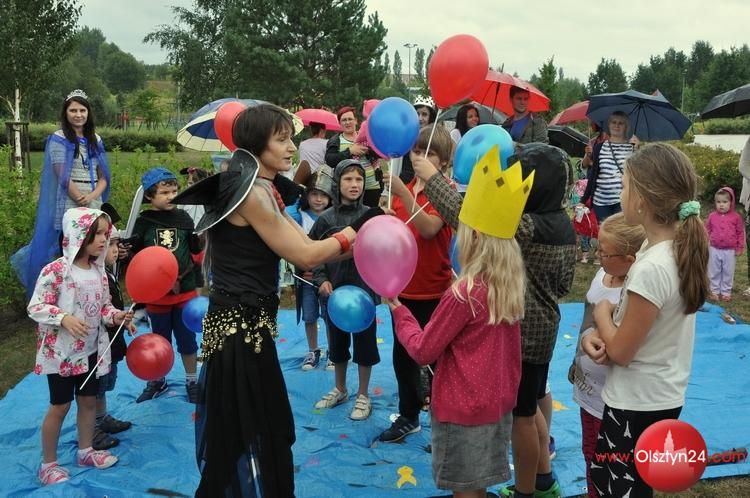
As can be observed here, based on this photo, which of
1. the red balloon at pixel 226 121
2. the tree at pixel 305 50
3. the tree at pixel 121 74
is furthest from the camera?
the tree at pixel 121 74

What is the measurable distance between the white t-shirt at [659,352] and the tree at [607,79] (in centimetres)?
6265

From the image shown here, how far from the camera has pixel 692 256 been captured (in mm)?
1868

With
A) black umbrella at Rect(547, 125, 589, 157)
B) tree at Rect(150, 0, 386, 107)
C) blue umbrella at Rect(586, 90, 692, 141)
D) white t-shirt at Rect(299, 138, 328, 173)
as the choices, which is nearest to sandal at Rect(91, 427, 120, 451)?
white t-shirt at Rect(299, 138, 328, 173)

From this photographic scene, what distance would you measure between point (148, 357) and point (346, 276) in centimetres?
129

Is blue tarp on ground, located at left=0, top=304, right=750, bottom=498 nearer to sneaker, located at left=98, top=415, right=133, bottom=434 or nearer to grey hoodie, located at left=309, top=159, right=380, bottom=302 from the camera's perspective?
sneaker, located at left=98, top=415, right=133, bottom=434

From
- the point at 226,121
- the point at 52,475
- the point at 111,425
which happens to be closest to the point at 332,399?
the point at 111,425

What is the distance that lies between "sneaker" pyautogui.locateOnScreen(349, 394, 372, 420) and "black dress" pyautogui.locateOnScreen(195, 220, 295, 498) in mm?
1376

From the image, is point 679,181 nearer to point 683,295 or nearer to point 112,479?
point 683,295

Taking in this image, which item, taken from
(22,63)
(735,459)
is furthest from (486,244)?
(22,63)

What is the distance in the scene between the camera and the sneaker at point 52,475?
307 cm

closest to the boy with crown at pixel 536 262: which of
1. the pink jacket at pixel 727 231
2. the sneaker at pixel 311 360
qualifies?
the sneaker at pixel 311 360

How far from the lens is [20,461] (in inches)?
129

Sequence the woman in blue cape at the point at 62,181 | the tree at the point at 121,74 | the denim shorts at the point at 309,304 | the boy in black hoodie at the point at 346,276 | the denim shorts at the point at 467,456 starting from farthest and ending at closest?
1. the tree at the point at 121,74
2. the denim shorts at the point at 309,304
3. the woman in blue cape at the point at 62,181
4. the boy in black hoodie at the point at 346,276
5. the denim shorts at the point at 467,456

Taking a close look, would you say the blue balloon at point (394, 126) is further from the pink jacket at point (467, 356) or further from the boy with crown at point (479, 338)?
the pink jacket at point (467, 356)
